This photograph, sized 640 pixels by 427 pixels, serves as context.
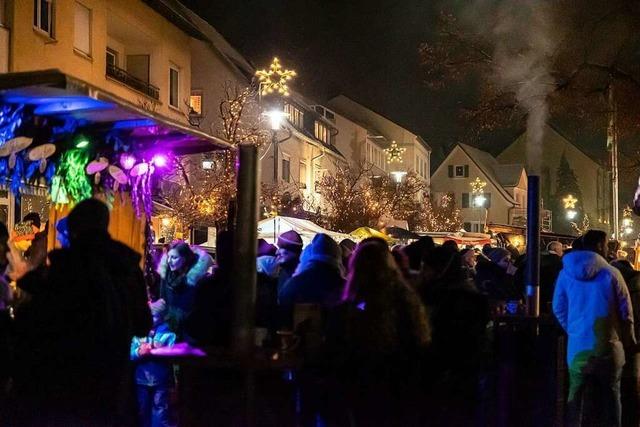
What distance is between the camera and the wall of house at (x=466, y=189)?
77625 millimetres

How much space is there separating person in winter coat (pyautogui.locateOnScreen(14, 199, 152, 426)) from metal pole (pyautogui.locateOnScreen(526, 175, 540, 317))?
4.56m

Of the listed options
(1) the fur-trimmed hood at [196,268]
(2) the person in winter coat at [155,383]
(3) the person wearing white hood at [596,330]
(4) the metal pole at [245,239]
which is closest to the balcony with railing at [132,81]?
(1) the fur-trimmed hood at [196,268]

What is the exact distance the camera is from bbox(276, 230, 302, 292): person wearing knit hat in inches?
311

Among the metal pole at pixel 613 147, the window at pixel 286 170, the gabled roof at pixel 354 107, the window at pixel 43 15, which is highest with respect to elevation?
the gabled roof at pixel 354 107

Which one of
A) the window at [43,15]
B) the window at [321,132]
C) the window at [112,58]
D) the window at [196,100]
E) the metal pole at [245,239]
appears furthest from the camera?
the window at [321,132]

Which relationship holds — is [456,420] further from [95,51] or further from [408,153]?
[408,153]

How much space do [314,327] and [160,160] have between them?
298cm

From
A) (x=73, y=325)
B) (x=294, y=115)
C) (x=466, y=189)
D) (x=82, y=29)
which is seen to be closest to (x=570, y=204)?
(x=466, y=189)

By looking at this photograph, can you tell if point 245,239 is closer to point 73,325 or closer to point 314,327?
point 314,327

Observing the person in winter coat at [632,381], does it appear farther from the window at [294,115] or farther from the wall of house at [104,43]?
the window at [294,115]

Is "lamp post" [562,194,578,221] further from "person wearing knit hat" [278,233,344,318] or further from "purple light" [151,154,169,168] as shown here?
"person wearing knit hat" [278,233,344,318]

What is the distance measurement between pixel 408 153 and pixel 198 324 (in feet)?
195

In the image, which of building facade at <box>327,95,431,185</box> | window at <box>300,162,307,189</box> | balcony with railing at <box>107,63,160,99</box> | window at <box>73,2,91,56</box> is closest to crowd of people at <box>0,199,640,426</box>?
window at <box>73,2,91,56</box>

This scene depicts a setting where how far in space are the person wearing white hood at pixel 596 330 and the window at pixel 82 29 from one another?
14.4 m
